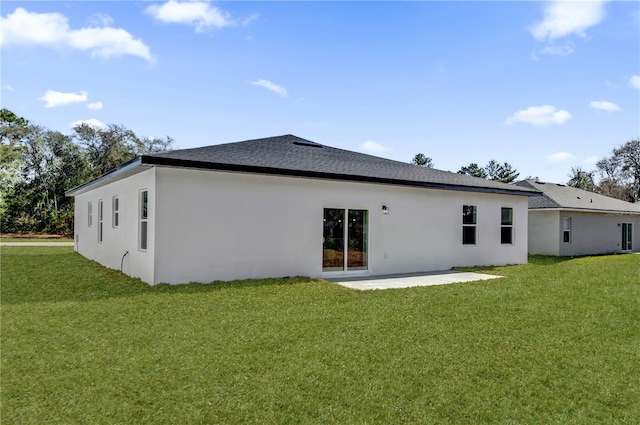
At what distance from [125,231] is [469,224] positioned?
1043cm

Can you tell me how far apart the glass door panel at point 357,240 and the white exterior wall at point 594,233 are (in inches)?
545

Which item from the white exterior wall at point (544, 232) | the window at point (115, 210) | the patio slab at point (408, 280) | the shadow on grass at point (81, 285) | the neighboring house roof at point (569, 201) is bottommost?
the patio slab at point (408, 280)

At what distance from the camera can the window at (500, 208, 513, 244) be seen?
45.4ft

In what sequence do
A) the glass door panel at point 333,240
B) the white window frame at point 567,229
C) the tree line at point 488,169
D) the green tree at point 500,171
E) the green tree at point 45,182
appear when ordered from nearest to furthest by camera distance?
1. the glass door panel at point 333,240
2. the white window frame at point 567,229
3. the green tree at point 45,182
4. the tree line at point 488,169
5. the green tree at point 500,171

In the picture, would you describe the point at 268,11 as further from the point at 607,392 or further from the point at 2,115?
the point at 2,115

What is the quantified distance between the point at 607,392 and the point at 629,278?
822cm

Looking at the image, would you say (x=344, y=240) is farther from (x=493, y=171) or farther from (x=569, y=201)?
(x=493, y=171)

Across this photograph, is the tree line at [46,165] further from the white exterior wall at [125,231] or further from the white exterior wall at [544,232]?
the white exterior wall at [544,232]

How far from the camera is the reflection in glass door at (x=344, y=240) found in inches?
408

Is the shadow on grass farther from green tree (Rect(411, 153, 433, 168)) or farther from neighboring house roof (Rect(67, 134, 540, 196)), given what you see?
green tree (Rect(411, 153, 433, 168))

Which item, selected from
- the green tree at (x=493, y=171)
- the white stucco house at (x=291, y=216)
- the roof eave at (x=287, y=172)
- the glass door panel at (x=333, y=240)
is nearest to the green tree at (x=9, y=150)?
the white stucco house at (x=291, y=216)

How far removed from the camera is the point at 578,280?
10047 millimetres

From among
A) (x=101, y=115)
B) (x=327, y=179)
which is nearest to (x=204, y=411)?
(x=327, y=179)

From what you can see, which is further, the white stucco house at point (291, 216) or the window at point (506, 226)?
the window at point (506, 226)
